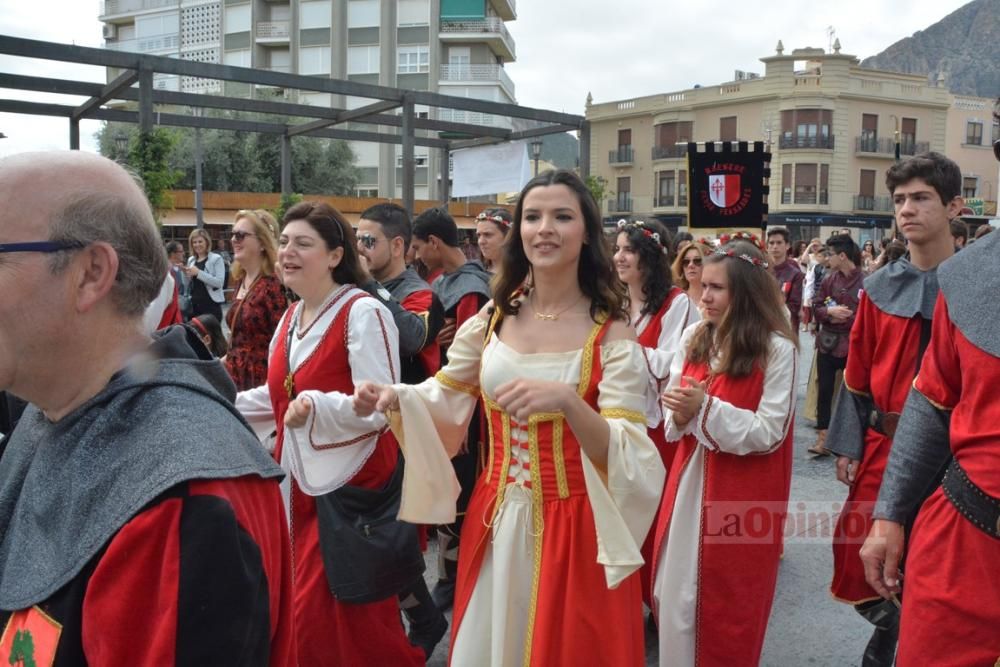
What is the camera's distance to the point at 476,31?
45.3 meters

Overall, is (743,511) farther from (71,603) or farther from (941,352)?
(71,603)

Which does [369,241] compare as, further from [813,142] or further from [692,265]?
[813,142]

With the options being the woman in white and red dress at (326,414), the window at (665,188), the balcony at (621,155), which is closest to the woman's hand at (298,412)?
the woman in white and red dress at (326,414)

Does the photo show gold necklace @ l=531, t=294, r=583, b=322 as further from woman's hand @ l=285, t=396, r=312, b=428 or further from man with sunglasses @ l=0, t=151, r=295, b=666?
man with sunglasses @ l=0, t=151, r=295, b=666

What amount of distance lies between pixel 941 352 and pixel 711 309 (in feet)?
4.97

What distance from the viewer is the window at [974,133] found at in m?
55.0

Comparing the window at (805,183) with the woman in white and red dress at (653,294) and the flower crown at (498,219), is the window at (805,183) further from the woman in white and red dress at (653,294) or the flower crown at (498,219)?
the woman in white and red dress at (653,294)

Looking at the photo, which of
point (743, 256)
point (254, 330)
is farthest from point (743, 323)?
point (254, 330)

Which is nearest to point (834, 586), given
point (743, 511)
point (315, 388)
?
point (743, 511)

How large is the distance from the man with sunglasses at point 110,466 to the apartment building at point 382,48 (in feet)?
140

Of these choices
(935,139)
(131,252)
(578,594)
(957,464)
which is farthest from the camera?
(935,139)

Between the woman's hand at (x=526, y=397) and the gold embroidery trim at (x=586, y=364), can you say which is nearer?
the woman's hand at (x=526, y=397)

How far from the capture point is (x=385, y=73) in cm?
4616

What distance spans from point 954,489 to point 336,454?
7.21ft
